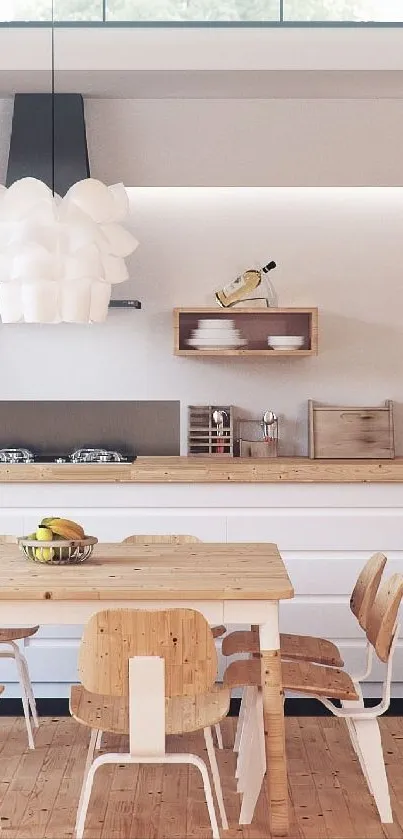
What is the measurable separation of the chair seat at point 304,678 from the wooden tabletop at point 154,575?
332 millimetres

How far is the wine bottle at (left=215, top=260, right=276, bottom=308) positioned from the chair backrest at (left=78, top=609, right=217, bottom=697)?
9.56 feet

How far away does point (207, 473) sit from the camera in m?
4.85

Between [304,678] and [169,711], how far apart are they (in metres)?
0.52

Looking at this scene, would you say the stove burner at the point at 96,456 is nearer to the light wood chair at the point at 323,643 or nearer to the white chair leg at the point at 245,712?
the light wood chair at the point at 323,643

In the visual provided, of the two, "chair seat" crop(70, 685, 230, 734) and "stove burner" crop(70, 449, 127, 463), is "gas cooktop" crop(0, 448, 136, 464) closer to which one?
"stove burner" crop(70, 449, 127, 463)

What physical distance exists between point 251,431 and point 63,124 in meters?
1.84

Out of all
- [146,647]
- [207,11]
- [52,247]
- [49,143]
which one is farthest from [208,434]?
[146,647]

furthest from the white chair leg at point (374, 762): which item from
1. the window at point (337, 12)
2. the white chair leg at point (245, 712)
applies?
the window at point (337, 12)

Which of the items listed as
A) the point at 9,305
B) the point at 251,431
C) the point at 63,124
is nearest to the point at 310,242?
the point at 251,431

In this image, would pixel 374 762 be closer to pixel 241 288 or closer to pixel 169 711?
pixel 169 711

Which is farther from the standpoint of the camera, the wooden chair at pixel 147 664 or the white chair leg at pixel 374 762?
the white chair leg at pixel 374 762

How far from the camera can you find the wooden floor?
3.31 meters

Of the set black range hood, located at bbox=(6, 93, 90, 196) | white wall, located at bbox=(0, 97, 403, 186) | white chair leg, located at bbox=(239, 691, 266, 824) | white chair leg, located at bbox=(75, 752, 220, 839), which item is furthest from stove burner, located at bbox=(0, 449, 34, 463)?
white chair leg, located at bbox=(75, 752, 220, 839)

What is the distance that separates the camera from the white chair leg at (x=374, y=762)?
132 inches
